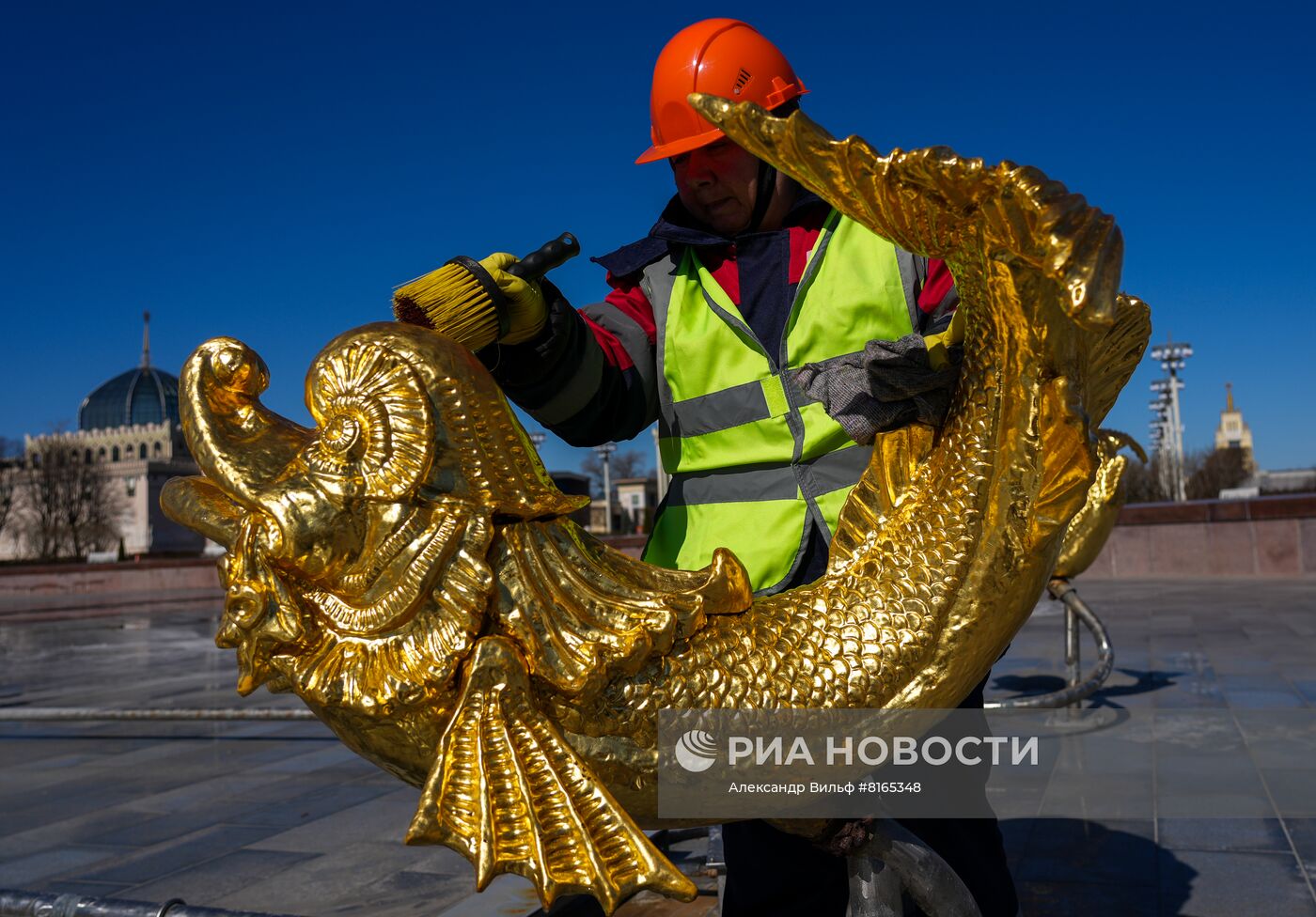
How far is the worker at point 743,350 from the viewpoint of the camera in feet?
5.39

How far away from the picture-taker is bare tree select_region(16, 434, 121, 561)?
39062mm

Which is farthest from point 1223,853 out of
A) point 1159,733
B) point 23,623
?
point 23,623

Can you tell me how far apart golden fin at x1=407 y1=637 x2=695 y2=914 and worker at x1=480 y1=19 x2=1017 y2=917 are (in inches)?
21.1

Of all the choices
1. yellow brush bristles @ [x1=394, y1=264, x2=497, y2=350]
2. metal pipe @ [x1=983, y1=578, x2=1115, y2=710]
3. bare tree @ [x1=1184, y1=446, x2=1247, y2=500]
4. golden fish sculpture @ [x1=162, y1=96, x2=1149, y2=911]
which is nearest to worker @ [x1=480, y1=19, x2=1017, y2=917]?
yellow brush bristles @ [x1=394, y1=264, x2=497, y2=350]

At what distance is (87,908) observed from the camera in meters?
1.79

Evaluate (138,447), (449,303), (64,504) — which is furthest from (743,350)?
(138,447)

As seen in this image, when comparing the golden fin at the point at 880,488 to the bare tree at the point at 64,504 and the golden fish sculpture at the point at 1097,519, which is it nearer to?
the golden fish sculpture at the point at 1097,519

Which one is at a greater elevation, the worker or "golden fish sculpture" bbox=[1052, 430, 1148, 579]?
the worker

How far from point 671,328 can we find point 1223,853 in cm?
248

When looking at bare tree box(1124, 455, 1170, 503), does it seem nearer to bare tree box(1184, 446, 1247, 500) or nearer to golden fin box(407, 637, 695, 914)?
bare tree box(1184, 446, 1247, 500)

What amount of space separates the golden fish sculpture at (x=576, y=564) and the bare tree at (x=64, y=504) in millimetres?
42655

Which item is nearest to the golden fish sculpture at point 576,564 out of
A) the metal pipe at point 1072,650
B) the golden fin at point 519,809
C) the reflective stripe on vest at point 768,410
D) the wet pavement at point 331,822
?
the golden fin at point 519,809

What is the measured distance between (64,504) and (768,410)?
44.1 metres

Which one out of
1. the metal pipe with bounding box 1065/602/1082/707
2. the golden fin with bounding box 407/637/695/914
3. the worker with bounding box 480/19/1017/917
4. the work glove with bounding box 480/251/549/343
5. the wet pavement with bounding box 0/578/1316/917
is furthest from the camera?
the metal pipe with bounding box 1065/602/1082/707
